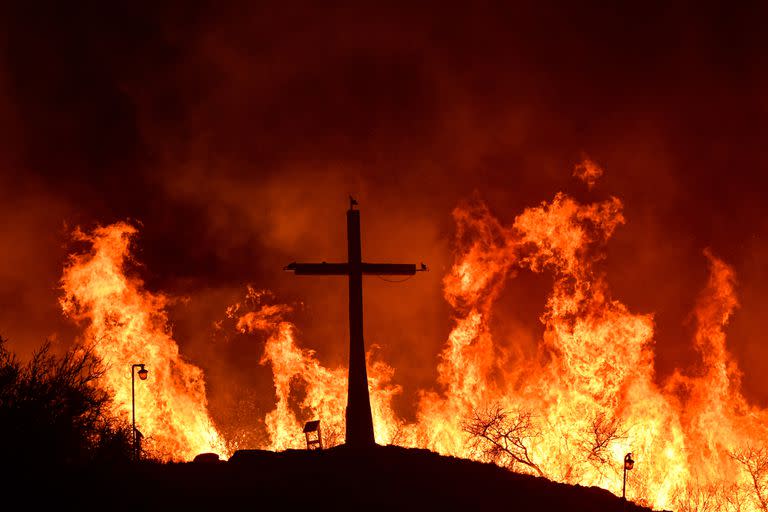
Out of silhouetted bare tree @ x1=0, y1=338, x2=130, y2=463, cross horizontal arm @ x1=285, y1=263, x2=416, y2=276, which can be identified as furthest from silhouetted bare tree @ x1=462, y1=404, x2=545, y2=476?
silhouetted bare tree @ x1=0, y1=338, x2=130, y2=463

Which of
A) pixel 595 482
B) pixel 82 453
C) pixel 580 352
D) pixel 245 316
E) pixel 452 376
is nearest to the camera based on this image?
pixel 82 453

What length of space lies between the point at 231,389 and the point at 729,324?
3143 centimetres

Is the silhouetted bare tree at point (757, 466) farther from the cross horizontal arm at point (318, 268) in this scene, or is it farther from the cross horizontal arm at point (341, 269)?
the cross horizontal arm at point (318, 268)

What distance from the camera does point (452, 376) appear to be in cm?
3788

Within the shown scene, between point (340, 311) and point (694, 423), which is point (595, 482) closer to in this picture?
point (694, 423)

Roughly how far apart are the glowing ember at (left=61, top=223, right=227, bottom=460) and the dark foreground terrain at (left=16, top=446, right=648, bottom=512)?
50.9 feet

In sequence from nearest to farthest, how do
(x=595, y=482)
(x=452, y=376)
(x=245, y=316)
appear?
(x=595, y=482) < (x=452, y=376) < (x=245, y=316)

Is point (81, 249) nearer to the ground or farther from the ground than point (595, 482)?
farther from the ground

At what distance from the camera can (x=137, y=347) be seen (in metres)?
35.5

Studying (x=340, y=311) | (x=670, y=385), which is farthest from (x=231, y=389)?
(x=670, y=385)

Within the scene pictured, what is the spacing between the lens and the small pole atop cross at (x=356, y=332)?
74.9ft

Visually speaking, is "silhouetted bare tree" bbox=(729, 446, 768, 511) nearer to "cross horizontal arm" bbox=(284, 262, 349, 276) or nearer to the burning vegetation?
the burning vegetation

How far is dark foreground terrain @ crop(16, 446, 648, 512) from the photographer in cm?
1559

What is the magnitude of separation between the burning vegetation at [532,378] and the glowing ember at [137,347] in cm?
8
